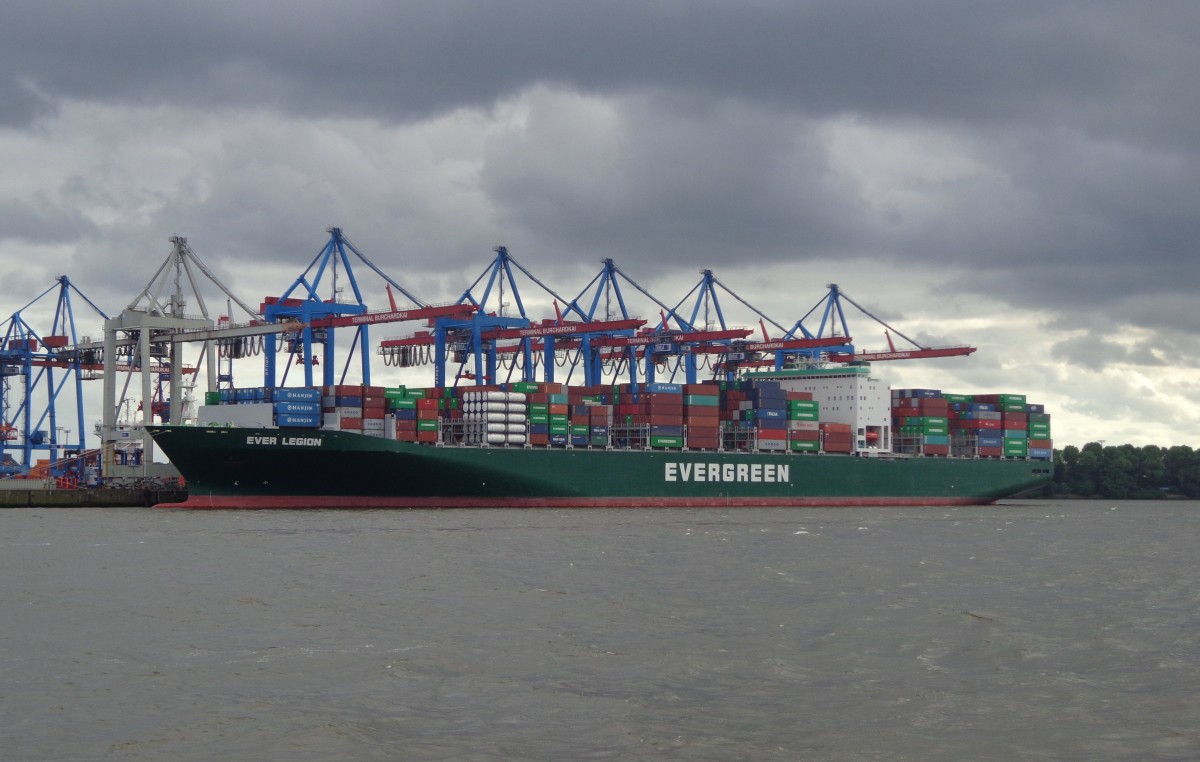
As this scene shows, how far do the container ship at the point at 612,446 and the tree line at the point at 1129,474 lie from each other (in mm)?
61599

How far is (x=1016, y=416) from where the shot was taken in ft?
262

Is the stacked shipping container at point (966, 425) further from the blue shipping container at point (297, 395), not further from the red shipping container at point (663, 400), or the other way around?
the blue shipping container at point (297, 395)

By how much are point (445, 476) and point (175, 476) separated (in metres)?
16.6

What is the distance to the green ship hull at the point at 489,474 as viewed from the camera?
5325cm

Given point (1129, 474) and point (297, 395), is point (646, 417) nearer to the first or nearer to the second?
point (297, 395)

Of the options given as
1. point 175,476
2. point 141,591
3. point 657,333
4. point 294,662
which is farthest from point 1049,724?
point 657,333

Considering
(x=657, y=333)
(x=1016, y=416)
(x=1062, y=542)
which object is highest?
(x=657, y=333)

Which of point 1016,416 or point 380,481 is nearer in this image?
point 380,481

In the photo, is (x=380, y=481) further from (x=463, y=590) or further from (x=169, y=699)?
(x=169, y=699)

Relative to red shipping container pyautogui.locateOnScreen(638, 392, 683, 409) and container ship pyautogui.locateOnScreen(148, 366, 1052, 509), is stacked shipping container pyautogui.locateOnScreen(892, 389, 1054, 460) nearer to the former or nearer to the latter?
container ship pyautogui.locateOnScreen(148, 366, 1052, 509)

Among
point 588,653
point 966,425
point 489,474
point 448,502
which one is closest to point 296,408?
point 448,502

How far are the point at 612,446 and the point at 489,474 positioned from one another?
30.7 feet

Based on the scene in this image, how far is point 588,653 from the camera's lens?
1828 centimetres

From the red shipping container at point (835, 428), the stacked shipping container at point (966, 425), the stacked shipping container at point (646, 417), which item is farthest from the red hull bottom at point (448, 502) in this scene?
the stacked shipping container at point (966, 425)
